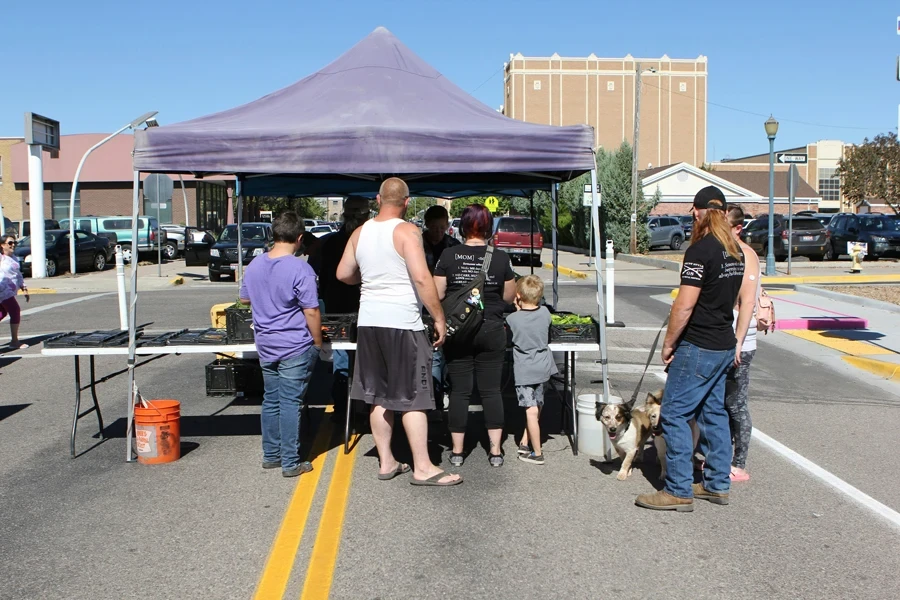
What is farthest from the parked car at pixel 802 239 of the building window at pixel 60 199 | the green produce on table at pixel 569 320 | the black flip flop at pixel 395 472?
the building window at pixel 60 199

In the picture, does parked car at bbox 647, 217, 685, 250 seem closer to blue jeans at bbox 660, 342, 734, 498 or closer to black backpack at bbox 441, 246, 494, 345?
black backpack at bbox 441, 246, 494, 345

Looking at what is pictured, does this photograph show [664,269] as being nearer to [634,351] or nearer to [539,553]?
[634,351]

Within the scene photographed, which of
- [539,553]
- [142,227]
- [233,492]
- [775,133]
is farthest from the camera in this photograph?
[142,227]

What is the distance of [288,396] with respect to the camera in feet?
20.5

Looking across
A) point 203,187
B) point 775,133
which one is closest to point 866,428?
point 775,133

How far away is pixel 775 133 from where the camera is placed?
2545 cm

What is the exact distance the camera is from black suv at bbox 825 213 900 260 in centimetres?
3117

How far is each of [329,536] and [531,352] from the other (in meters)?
2.19

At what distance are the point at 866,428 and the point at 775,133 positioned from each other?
19.1 m

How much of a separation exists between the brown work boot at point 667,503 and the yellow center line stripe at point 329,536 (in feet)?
6.25

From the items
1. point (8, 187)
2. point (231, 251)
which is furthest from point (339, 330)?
point (8, 187)

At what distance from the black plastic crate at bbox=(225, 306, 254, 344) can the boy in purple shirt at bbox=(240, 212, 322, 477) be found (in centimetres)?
51

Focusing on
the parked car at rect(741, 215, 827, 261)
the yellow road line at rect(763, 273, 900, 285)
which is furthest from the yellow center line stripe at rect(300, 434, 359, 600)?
the parked car at rect(741, 215, 827, 261)

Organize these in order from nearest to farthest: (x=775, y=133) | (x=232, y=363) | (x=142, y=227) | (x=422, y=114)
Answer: (x=422, y=114)
(x=232, y=363)
(x=775, y=133)
(x=142, y=227)
